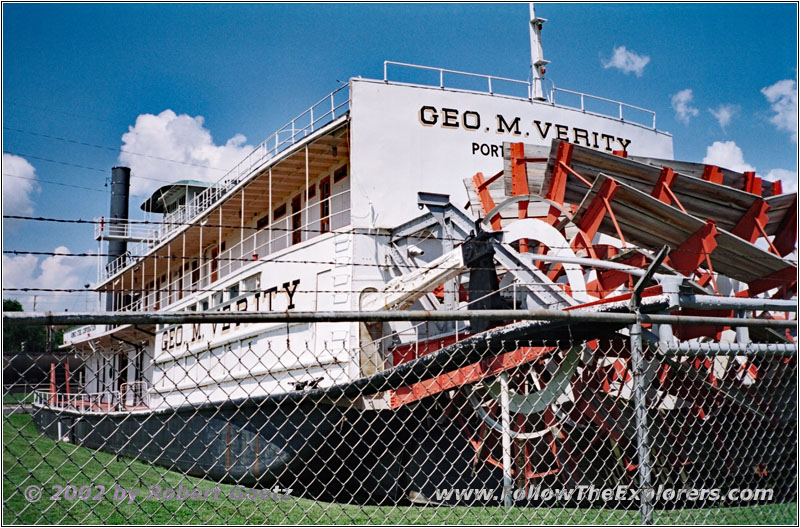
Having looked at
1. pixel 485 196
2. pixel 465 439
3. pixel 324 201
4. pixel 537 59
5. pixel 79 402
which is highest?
pixel 537 59

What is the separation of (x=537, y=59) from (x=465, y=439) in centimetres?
915

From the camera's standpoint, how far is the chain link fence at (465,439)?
194 inches

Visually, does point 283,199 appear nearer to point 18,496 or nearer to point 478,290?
point 478,290

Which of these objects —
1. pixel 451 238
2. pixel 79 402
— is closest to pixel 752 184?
pixel 451 238

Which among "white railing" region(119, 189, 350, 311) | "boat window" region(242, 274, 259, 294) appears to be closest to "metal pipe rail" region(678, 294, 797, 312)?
"white railing" region(119, 189, 350, 311)

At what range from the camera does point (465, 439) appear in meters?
7.39

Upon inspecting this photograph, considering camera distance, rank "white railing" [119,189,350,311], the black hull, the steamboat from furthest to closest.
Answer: "white railing" [119,189,350,311] < the steamboat < the black hull

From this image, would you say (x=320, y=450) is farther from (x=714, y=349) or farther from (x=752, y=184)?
(x=752, y=184)

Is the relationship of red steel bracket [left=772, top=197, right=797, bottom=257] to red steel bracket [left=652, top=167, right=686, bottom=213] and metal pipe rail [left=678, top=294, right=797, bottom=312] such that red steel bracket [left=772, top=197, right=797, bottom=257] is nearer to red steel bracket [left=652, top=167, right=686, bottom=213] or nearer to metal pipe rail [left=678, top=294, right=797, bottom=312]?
red steel bracket [left=652, top=167, right=686, bottom=213]

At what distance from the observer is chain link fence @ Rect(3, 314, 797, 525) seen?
194 inches

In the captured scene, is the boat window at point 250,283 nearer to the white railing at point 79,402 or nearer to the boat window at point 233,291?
the boat window at point 233,291

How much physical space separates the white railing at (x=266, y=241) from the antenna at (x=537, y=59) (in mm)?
4062

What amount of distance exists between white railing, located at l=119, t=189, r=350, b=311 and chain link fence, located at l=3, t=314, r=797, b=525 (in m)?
1.85

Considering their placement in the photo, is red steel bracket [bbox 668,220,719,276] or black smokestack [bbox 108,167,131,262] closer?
red steel bracket [bbox 668,220,719,276]
